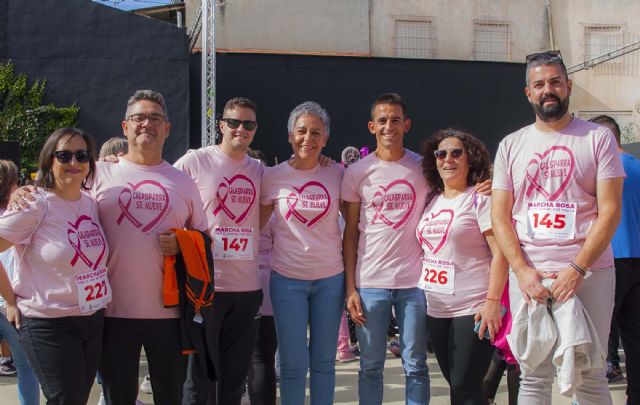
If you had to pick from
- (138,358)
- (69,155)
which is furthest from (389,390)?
(69,155)

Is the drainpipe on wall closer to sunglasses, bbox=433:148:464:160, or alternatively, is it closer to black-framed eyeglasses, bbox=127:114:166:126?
sunglasses, bbox=433:148:464:160

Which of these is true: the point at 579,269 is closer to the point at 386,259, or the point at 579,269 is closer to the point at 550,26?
the point at 386,259

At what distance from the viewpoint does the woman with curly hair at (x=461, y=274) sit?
3.04 meters

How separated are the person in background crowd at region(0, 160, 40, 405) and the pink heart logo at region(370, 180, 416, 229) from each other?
1.84 m

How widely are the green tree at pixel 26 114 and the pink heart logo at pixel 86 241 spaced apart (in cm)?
993

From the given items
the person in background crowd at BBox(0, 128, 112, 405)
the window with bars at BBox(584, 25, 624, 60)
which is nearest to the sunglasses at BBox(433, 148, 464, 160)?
the person in background crowd at BBox(0, 128, 112, 405)

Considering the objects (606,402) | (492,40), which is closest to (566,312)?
(606,402)

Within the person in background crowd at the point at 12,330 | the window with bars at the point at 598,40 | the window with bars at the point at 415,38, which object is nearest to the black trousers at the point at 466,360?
the person in background crowd at the point at 12,330

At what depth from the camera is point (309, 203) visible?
339cm

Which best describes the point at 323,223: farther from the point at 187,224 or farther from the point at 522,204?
the point at 522,204

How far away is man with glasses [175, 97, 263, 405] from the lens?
3379mm

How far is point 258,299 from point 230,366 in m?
0.39

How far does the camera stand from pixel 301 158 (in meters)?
3.47

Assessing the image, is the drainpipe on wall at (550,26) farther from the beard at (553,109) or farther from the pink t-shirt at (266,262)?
the beard at (553,109)
